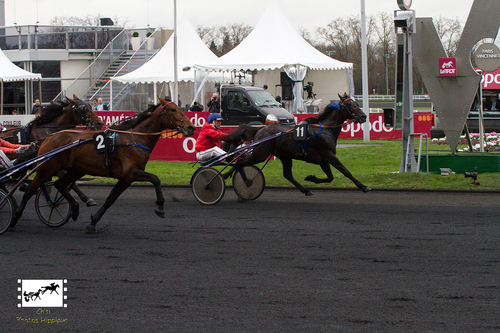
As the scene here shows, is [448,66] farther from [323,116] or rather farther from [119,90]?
[119,90]

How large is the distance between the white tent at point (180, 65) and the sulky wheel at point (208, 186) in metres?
18.3

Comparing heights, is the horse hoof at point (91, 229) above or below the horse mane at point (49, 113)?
below

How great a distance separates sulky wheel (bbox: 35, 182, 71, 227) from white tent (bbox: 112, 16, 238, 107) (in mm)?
20048

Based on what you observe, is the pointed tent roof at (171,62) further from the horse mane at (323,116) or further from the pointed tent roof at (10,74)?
the horse mane at (323,116)

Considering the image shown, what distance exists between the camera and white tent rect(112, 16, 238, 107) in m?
28.4

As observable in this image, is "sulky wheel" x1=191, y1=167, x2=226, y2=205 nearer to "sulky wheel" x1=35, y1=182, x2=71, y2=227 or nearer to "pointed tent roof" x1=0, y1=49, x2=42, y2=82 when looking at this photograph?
"sulky wheel" x1=35, y1=182, x2=71, y2=227

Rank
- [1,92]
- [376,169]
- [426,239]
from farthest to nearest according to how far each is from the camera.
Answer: [1,92]
[376,169]
[426,239]

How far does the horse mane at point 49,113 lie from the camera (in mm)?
10430

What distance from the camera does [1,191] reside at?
772 centimetres

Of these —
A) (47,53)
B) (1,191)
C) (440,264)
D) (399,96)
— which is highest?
(47,53)

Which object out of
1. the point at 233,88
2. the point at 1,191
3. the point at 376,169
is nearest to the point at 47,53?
the point at 233,88

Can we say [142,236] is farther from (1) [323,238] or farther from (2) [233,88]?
(2) [233,88]

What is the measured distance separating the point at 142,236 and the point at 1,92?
28.3 metres

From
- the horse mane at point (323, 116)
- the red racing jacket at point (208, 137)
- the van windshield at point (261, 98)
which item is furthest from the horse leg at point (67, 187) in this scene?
the van windshield at point (261, 98)
